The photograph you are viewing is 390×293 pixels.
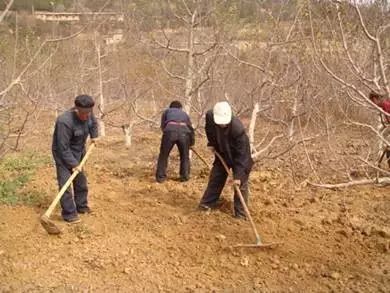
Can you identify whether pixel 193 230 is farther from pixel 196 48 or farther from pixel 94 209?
pixel 196 48

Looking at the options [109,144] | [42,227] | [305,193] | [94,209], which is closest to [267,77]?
[305,193]

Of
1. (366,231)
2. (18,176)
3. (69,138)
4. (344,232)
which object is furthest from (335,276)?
(18,176)

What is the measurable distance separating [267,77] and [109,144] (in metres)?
6.67

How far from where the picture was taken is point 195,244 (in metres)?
5.56

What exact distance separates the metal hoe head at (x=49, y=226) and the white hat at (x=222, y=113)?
213cm

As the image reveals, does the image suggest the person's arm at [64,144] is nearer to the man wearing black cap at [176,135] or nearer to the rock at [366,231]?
the man wearing black cap at [176,135]

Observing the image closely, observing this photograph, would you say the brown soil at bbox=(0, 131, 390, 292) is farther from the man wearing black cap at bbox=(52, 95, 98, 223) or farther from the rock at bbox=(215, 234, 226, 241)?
the man wearing black cap at bbox=(52, 95, 98, 223)

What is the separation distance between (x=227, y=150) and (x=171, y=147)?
1.76m

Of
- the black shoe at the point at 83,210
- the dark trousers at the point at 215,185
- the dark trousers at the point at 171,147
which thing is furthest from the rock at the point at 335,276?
the dark trousers at the point at 171,147

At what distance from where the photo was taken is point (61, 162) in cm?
586

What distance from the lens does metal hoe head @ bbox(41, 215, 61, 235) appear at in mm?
5372

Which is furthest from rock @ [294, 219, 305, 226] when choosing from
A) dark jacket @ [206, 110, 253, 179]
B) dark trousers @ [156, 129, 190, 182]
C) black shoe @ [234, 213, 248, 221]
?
dark trousers @ [156, 129, 190, 182]

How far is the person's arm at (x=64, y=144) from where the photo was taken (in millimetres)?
5703

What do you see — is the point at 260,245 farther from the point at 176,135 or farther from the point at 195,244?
the point at 176,135
